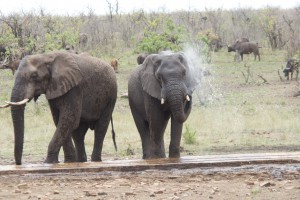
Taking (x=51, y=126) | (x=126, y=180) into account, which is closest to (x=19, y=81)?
(x=126, y=180)

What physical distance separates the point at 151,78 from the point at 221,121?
28.5 feet

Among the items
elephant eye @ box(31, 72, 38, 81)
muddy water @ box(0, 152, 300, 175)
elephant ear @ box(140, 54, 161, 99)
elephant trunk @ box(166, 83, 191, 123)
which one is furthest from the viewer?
elephant ear @ box(140, 54, 161, 99)

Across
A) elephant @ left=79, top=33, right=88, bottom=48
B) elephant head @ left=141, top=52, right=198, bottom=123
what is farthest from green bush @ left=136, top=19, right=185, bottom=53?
elephant head @ left=141, top=52, right=198, bottom=123

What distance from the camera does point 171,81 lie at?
1220 cm

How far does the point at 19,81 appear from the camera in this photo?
40.6 ft

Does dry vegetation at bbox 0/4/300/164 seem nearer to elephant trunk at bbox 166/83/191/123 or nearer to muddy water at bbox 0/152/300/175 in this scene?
elephant trunk at bbox 166/83/191/123

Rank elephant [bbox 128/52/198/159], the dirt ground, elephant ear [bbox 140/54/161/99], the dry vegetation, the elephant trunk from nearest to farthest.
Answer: the dirt ground
the elephant trunk
elephant [bbox 128/52/198/159]
elephant ear [bbox 140/54/161/99]
the dry vegetation

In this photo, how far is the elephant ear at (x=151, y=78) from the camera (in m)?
12.6

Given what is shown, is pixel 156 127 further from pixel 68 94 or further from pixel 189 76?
pixel 68 94

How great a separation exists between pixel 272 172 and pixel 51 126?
39.2 ft

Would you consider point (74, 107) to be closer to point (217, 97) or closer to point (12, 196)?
point (12, 196)

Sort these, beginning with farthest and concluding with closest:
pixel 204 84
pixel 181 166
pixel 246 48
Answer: pixel 246 48 < pixel 204 84 < pixel 181 166

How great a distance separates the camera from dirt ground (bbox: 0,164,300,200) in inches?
337

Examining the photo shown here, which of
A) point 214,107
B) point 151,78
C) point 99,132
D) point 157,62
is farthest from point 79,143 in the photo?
point 214,107
